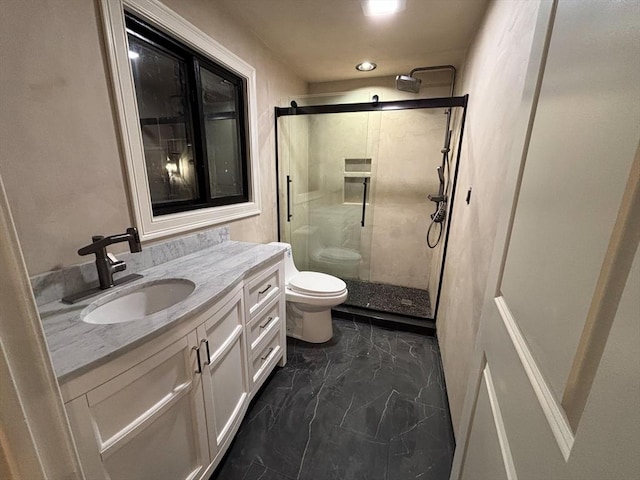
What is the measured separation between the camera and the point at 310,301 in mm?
1938

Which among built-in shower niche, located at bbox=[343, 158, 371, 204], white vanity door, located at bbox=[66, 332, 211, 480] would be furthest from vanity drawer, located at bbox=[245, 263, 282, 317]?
built-in shower niche, located at bbox=[343, 158, 371, 204]

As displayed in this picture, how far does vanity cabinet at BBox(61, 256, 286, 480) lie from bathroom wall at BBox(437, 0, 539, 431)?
1131mm

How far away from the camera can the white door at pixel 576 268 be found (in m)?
0.29

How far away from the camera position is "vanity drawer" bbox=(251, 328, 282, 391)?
1.49m

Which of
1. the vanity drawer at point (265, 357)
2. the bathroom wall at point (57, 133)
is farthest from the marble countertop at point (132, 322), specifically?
the vanity drawer at point (265, 357)

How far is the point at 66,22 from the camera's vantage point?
918mm

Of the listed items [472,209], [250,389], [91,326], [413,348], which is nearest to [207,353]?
[91,326]

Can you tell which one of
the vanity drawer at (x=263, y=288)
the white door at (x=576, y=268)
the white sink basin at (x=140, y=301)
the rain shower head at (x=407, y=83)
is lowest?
the vanity drawer at (x=263, y=288)

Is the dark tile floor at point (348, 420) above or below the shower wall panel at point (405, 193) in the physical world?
below

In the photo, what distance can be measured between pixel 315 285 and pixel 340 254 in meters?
0.88

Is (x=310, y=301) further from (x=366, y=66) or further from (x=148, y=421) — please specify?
(x=366, y=66)

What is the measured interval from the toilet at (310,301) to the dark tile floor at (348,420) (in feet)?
0.39

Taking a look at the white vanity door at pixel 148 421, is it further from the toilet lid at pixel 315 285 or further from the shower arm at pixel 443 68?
the shower arm at pixel 443 68

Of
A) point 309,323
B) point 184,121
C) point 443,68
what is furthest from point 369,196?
point 184,121
